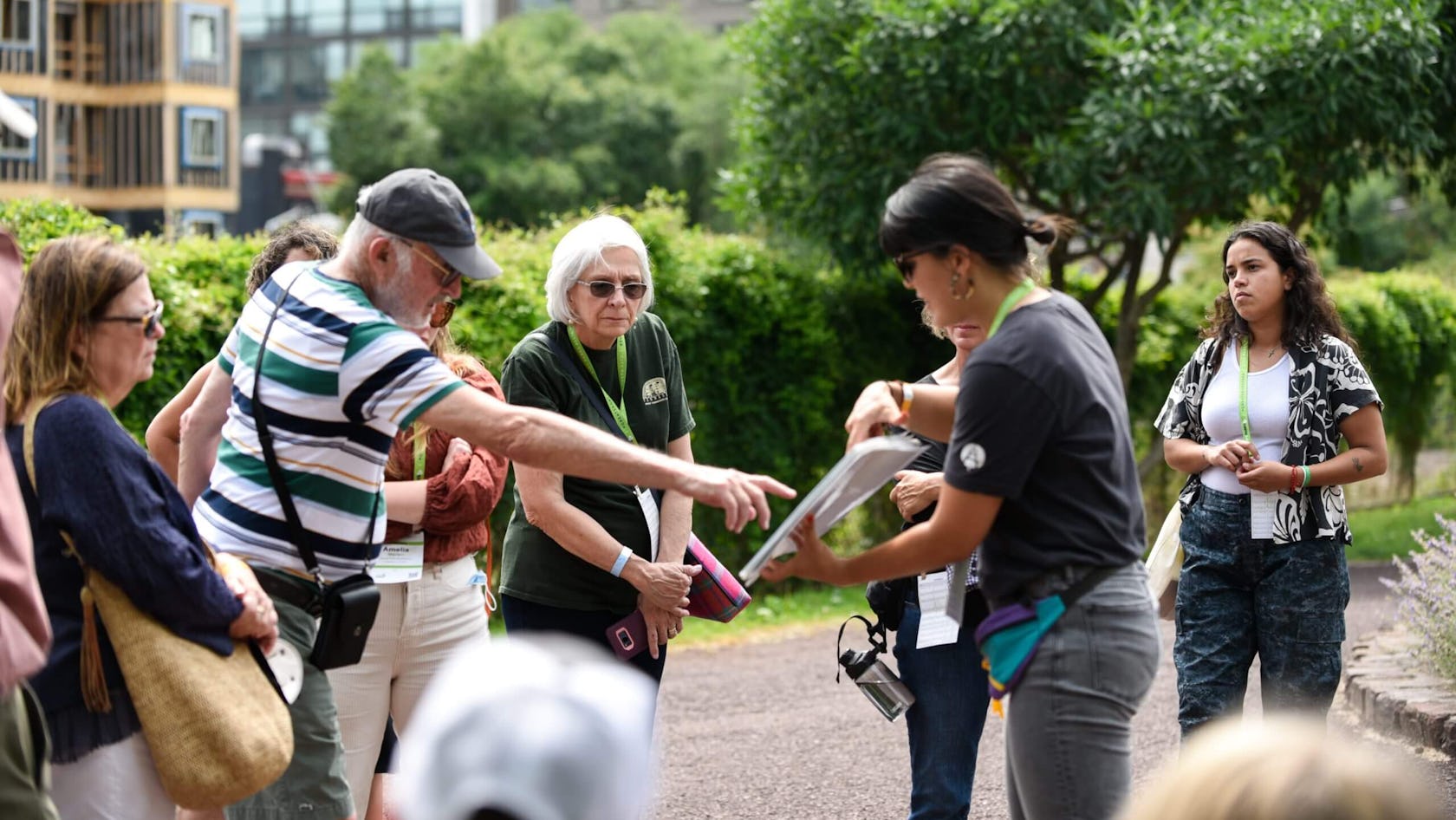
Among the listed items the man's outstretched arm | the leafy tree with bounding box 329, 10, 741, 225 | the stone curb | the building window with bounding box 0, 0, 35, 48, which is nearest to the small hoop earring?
the man's outstretched arm

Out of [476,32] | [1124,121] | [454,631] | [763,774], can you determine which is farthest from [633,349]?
[476,32]

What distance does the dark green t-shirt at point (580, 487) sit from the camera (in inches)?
180

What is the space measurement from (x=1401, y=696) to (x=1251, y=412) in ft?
9.17

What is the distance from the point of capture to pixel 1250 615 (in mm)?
5102

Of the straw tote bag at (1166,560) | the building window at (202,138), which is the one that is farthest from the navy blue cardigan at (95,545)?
the building window at (202,138)

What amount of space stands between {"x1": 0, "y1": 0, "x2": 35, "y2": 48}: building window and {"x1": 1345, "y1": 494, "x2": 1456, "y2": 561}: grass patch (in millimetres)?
38416

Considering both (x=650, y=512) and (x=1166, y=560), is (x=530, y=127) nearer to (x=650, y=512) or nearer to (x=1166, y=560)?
(x=1166, y=560)

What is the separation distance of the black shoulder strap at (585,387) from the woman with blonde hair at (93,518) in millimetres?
1476

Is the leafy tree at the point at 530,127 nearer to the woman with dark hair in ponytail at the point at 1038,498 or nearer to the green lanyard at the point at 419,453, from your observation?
the green lanyard at the point at 419,453

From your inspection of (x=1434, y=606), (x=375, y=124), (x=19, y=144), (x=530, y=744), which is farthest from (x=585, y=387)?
(x=375, y=124)

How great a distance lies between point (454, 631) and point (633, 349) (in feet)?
3.22

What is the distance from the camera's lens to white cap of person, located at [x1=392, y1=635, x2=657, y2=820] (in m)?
1.78

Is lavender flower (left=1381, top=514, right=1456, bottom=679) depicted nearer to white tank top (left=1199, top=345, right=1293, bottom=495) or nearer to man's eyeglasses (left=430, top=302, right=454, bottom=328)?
white tank top (left=1199, top=345, right=1293, bottom=495)

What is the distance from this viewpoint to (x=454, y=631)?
14.6ft
